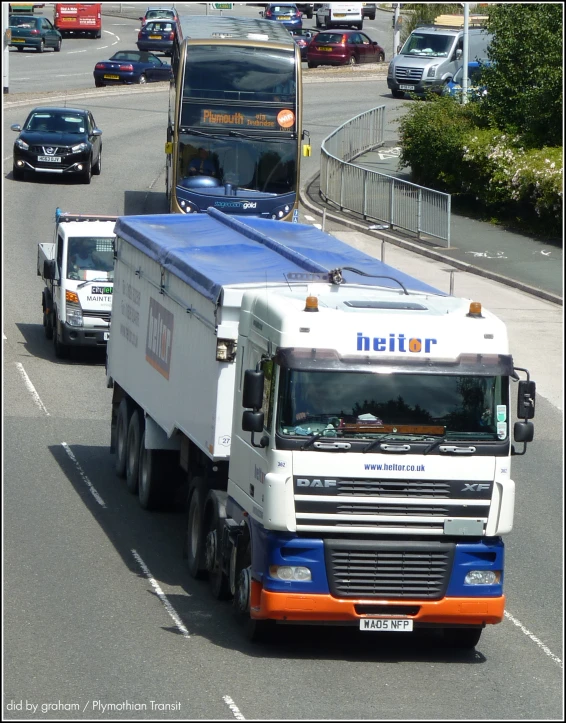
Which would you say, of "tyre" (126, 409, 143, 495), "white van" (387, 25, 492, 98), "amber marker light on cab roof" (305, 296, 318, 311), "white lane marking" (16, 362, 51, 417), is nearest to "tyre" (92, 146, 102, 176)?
"white lane marking" (16, 362, 51, 417)

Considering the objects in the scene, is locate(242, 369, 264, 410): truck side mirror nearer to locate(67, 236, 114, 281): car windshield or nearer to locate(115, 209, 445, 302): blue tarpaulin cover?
locate(115, 209, 445, 302): blue tarpaulin cover

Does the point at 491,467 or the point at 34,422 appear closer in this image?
the point at 491,467

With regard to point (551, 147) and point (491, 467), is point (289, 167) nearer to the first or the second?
point (551, 147)

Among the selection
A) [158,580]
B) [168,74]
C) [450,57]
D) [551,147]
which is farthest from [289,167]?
[168,74]

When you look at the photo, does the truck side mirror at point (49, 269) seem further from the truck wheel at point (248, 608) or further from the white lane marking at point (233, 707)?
the white lane marking at point (233, 707)

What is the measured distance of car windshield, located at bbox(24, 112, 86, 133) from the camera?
3619 centimetres

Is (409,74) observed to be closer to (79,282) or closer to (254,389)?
(79,282)

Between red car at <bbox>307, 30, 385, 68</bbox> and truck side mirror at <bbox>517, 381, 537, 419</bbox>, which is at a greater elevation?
red car at <bbox>307, 30, 385, 68</bbox>

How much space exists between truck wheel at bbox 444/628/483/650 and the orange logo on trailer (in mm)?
→ 19308

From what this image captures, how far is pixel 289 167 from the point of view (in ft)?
96.2

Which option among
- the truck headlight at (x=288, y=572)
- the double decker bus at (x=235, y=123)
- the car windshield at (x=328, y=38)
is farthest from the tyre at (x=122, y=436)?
the car windshield at (x=328, y=38)

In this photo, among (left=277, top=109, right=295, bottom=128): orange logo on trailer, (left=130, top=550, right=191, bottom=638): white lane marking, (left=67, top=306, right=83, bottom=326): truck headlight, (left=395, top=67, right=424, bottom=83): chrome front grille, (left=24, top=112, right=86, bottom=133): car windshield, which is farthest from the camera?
(left=395, top=67, right=424, bottom=83): chrome front grille

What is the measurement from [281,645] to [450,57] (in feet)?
140

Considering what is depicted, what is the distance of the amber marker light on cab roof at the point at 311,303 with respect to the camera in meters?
10.6
